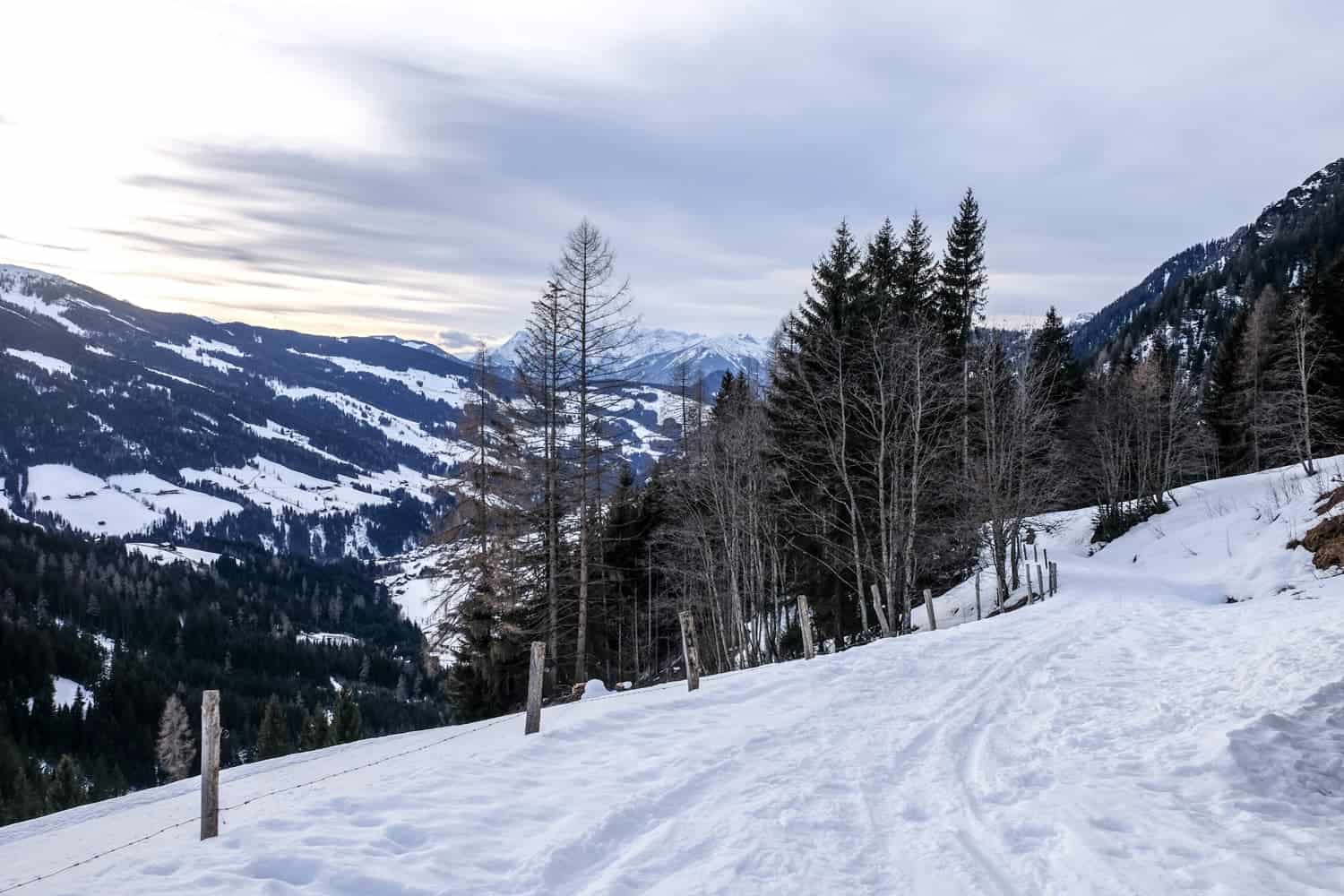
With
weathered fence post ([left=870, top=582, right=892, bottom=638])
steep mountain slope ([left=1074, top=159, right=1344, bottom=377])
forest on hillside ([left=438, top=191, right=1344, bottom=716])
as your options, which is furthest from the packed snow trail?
steep mountain slope ([left=1074, top=159, right=1344, bottom=377])

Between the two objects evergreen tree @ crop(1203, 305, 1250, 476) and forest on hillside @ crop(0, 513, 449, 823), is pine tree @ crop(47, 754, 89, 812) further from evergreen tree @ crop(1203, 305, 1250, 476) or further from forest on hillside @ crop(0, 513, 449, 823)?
evergreen tree @ crop(1203, 305, 1250, 476)

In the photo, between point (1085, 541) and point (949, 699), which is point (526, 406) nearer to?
point (949, 699)

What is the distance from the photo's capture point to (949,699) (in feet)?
31.7

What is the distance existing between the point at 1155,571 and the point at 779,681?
21.3 metres

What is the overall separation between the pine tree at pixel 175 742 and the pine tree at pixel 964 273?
3903 inches

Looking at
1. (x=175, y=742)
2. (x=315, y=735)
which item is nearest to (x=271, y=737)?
(x=315, y=735)

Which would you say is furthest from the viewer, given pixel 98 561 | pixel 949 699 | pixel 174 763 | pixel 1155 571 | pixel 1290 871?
pixel 98 561

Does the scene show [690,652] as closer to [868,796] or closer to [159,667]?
[868,796]

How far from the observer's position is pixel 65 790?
64.1m

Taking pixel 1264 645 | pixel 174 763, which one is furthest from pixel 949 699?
pixel 174 763

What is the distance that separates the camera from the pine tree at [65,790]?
61769 millimetres

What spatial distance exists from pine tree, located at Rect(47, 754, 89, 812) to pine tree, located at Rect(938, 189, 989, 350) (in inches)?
3061

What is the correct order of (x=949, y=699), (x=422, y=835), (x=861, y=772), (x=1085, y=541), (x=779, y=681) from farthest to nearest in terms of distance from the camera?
1. (x=1085, y=541)
2. (x=779, y=681)
3. (x=949, y=699)
4. (x=861, y=772)
5. (x=422, y=835)

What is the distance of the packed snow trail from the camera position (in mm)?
4949
